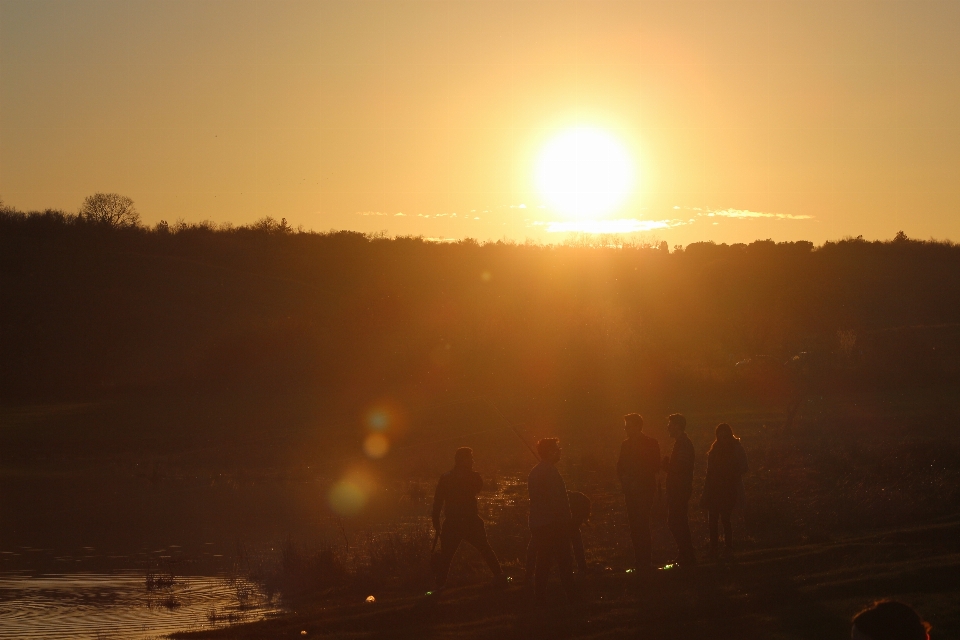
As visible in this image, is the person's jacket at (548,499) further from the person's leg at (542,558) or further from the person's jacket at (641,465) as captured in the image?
the person's jacket at (641,465)

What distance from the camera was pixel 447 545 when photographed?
481 inches

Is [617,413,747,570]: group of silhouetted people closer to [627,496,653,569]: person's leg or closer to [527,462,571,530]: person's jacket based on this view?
[627,496,653,569]: person's leg

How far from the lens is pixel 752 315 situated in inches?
2894

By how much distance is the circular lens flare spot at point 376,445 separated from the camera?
109 feet

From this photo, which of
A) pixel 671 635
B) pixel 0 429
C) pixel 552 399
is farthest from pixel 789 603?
pixel 0 429

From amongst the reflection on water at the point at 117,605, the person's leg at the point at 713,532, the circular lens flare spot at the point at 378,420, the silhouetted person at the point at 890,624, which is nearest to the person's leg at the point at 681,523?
the person's leg at the point at 713,532

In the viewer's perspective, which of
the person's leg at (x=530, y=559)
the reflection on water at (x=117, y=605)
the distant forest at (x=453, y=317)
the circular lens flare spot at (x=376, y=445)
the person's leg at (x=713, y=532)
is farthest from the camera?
the distant forest at (x=453, y=317)

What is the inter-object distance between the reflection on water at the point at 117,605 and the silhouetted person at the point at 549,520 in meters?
3.89

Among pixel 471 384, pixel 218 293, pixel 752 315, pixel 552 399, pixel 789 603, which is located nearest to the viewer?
pixel 789 603

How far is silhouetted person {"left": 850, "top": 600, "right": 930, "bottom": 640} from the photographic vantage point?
491cm

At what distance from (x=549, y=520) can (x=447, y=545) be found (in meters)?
1.71

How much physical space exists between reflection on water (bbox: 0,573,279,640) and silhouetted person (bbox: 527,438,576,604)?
3889 millimetres

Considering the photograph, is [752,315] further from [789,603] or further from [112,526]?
[789,603]

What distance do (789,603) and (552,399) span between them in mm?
32543
